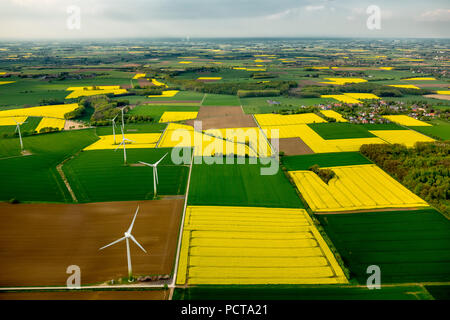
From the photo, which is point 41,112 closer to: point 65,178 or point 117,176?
point 65,178

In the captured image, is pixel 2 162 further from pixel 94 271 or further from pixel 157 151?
pixel 94 271

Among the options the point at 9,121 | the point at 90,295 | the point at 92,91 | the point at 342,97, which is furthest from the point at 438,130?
the point at 92,91

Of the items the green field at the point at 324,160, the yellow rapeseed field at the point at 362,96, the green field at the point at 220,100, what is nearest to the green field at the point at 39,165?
the green field at the point at 324,160

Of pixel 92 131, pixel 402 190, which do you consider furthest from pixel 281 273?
pixel 92 131

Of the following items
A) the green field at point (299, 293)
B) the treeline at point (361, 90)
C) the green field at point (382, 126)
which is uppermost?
the treeline at point (361, 90)

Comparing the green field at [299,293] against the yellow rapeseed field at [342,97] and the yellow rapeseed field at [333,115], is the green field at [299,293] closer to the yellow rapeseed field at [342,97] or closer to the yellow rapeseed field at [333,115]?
the yellow rapeseed field at [333,115]

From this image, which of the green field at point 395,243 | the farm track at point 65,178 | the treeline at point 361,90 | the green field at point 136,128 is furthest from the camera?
the treeline at point 361,90

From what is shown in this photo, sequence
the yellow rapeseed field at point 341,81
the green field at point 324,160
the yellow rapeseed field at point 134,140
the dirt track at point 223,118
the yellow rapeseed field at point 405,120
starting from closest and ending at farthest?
the green field at point 324,160
the yellow rapeseed field at point 134,140
the yellow rapeseed field at point 405,120
the dirt track at point 223,118
the yellow rapeseed field at point 341,81

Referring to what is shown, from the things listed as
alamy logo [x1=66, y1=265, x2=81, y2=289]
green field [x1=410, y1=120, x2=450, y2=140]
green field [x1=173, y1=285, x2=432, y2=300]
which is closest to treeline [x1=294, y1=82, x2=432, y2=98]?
green field [x1=410, y1=120, x2=450, y2=140]

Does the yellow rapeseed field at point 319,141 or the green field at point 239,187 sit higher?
the yellow rapeseed field at point 319,141
